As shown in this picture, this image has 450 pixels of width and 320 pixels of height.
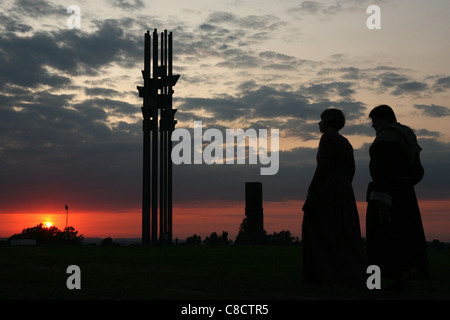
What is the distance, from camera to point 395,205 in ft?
29.3

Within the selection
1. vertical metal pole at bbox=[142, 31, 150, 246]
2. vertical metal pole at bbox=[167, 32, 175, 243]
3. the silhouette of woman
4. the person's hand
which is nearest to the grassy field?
the silhouette of woman

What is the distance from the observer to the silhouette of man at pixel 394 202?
A: 28.6ft

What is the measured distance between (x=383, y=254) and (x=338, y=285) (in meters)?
0.89

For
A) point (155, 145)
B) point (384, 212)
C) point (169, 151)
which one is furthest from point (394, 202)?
point (169, 151)

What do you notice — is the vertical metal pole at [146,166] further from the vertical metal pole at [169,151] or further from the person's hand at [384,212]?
the person's hand at [384,212]

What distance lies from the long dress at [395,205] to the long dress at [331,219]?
1.10ft

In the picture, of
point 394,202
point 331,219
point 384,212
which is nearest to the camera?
point 384,212

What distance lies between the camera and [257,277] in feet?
34.1

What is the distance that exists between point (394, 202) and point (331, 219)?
913mm

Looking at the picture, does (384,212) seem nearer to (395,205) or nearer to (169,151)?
(395,205)

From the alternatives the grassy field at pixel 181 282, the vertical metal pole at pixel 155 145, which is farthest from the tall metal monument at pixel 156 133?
the grassy field at pixel 181 282

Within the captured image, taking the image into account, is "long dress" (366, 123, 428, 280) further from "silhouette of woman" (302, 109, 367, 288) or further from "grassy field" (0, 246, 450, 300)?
"grassy field" (0, 246, 450, 300)
